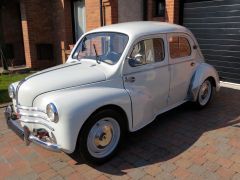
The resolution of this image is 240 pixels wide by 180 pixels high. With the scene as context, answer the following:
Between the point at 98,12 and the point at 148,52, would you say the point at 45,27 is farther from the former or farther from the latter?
the point at 148,52

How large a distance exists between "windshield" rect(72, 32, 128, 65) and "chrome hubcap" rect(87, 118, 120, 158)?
0.93m

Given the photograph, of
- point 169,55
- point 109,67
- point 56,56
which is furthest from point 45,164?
point 56,56

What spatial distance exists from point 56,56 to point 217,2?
7068mm

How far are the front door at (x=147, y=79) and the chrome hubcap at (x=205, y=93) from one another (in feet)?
3.85

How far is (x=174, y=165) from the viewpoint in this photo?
11.8ft

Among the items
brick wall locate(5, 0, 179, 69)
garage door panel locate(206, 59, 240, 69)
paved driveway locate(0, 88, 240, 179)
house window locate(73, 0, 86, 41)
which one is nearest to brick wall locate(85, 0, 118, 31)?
brick wall locate(5, 0, 179, 69)

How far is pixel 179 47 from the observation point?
488 cm

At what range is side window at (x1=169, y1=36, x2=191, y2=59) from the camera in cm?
466

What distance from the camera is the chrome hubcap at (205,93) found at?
5.44 m

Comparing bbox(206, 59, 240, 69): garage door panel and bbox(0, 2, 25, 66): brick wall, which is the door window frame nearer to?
bbox(206, 59, 240, 69): garage door panel

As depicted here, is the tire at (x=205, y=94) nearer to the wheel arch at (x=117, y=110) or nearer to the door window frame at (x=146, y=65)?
the door window frame at (x=146, y=65)

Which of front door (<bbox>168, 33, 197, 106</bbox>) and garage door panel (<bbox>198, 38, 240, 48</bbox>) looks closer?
front door (<bbox>168, 33, 197, 106</bbox>)

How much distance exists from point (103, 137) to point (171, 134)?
4.65 ft

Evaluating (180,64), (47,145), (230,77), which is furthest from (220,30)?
(47,145)
